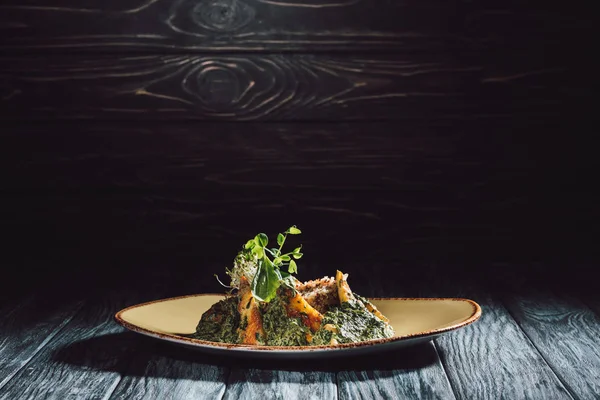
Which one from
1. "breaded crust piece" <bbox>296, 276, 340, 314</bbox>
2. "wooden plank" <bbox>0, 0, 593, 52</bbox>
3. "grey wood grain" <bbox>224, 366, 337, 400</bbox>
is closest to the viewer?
"grey wood grain" <bbox>224, 366, 337, 400</bbox>

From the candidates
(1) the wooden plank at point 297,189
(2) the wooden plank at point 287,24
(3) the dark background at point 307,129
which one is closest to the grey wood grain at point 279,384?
(3) the dark background at point 307,129

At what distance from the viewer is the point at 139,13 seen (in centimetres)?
254

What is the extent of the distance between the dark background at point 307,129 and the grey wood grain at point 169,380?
101 cm

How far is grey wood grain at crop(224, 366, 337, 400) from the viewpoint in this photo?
1312mm

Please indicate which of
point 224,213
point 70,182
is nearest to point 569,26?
point 224,213

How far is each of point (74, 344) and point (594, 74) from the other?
1697mm

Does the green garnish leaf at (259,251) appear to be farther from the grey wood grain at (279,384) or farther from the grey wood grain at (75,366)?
the grey wood grain at (75,366)

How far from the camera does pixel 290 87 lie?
2.57m

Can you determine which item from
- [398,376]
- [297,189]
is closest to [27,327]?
[398,376]

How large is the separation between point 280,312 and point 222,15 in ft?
4.49

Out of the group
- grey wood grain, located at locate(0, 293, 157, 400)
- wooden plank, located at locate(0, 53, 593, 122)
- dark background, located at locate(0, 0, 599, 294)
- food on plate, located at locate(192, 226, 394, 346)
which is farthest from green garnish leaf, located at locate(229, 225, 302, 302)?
wooden plank, located at locate(0, 53, 593, 122)

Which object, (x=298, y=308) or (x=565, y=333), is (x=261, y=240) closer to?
(x=298, y=308)

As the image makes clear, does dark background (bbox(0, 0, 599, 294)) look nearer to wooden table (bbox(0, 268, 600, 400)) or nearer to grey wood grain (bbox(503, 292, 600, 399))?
grey wood grain (bbox(503, 292, 600, 399))

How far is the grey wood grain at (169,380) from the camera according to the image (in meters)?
1.32
